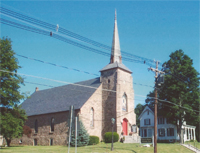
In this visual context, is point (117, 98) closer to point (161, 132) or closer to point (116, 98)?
point (116, 98)

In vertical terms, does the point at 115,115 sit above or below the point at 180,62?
below

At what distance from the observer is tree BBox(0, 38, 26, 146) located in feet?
95.7

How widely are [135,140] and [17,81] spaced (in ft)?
65.1

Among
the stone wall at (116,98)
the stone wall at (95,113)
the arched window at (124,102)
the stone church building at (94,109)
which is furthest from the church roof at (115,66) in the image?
the arched window at (124,102)

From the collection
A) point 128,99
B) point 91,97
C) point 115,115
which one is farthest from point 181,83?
point 91,97

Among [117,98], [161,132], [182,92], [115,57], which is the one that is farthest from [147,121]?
[115,57]

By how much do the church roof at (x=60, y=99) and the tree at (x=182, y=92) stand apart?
41.2 feet

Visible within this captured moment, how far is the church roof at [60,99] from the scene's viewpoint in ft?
138

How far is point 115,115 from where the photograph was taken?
40.1 m

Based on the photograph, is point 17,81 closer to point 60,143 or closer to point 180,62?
point 60,143

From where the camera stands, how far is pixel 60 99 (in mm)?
46094

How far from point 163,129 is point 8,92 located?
3619cm

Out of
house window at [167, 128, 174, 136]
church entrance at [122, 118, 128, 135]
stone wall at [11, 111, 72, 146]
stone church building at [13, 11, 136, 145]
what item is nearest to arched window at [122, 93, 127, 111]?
stone church building at [13, 11, 136, 145]

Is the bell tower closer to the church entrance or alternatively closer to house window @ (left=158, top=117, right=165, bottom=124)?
the church entrance
